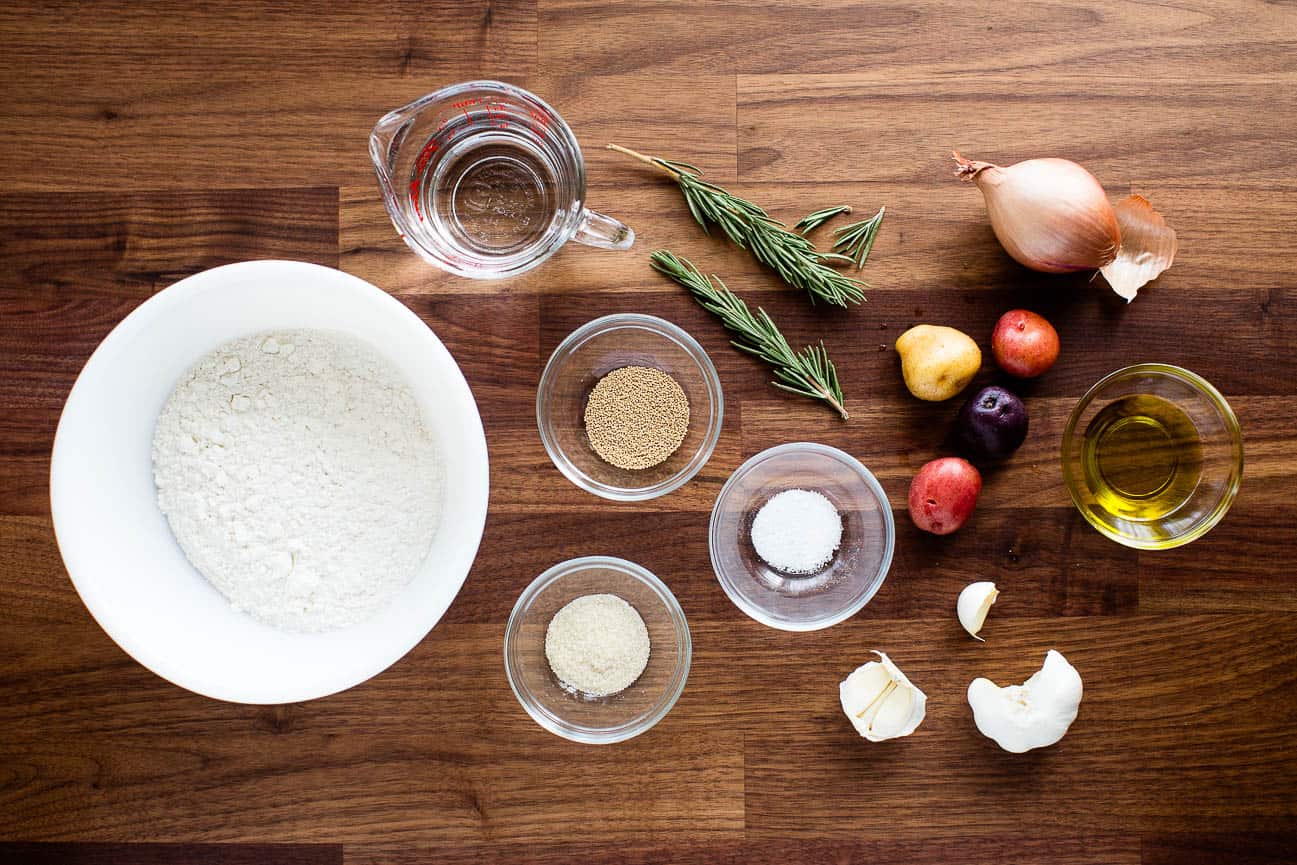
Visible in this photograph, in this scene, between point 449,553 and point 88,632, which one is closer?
point 449,553

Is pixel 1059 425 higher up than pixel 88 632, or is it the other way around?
pixel 1059 425

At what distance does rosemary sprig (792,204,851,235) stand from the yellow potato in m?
0.17

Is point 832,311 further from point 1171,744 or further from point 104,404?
point 104,404

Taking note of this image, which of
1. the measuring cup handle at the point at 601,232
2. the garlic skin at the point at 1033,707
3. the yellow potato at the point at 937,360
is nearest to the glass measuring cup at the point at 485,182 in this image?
the measuring cup handle at the point at 601,232

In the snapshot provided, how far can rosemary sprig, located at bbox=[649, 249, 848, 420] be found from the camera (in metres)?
0.97

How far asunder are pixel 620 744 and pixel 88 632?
670 mm

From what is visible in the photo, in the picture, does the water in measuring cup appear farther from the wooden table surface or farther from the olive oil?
the olive oil

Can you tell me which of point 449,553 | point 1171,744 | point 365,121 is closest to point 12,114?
point 365,121

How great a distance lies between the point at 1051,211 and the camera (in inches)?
36.4

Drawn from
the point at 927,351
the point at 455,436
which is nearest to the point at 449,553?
the point at 455,436

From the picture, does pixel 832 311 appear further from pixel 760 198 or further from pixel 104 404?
pixel 104 404

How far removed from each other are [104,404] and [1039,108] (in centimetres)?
113

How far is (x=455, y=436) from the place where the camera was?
86cm

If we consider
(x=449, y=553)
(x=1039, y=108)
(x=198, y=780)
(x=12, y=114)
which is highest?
(x=1039, y=108)
